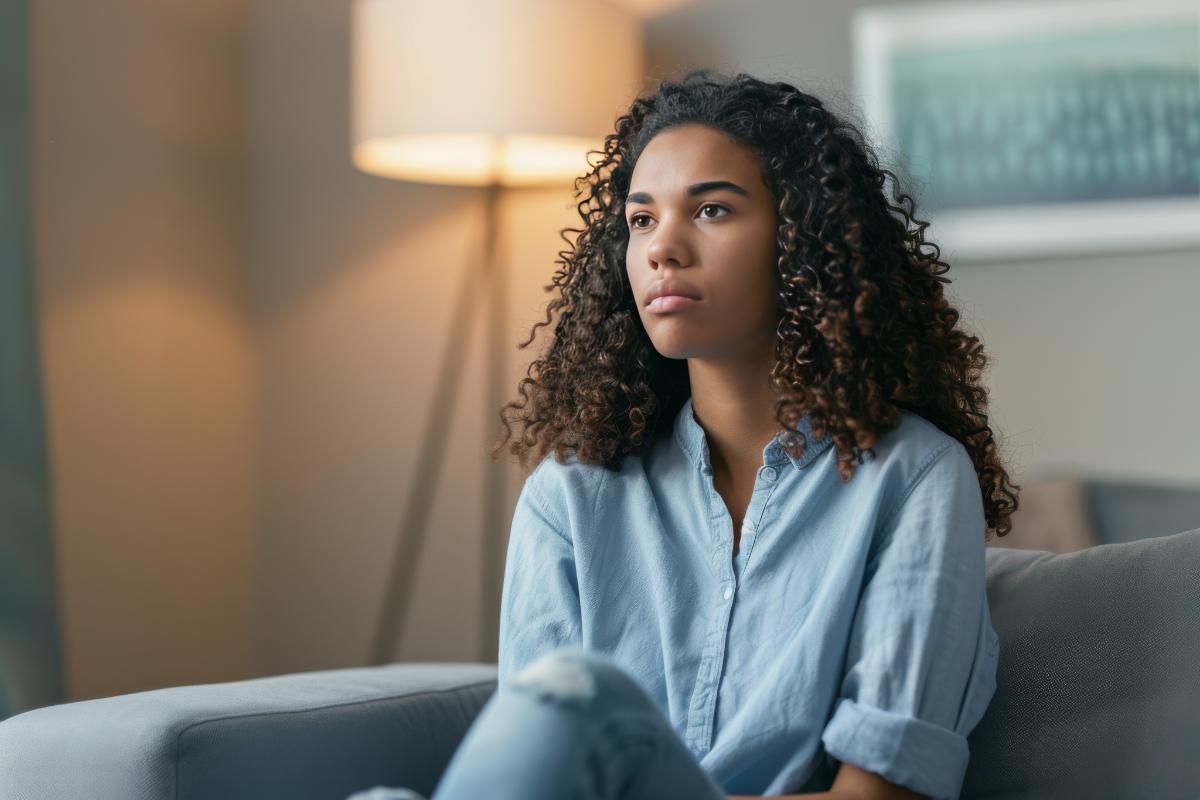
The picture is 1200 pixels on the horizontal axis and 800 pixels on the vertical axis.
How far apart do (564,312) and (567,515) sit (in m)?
0.24

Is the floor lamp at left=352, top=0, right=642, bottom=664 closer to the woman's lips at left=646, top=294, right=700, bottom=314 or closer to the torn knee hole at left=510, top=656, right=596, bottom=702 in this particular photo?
the woman's lips at left=646, top=294, right=700, bottom=314

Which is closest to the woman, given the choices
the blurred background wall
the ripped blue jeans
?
the ripped blue jeans

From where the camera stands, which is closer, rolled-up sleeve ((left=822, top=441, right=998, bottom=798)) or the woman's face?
rolled-up sleeve ((left=822, top=441, right=998, bottom=798))

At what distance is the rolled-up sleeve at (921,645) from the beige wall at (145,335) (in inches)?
59.4

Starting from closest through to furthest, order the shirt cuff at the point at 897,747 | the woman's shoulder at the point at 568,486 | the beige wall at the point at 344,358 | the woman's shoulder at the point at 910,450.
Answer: the shirt cuff at the point at 897,747
the woman's shoulder at the point at 910,450
the woman's shoulder at the point at 568,486
the beige wall at the point at 344,358

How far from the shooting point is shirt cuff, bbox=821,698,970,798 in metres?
1.05

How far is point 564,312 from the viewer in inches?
57.0

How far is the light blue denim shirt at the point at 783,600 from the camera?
1.08 meters

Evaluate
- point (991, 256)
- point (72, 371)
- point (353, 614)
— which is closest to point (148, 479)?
point (72, 371)

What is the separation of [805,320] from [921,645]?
0.32 meters

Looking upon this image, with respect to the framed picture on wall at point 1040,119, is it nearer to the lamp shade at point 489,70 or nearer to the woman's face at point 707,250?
the lamp shade at point 489,70

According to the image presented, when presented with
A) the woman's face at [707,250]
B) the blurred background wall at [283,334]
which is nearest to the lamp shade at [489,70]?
the blurred background wall at [283,334]

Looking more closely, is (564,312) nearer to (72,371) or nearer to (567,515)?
(567,515)

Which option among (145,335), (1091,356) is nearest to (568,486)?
(1091,356)
